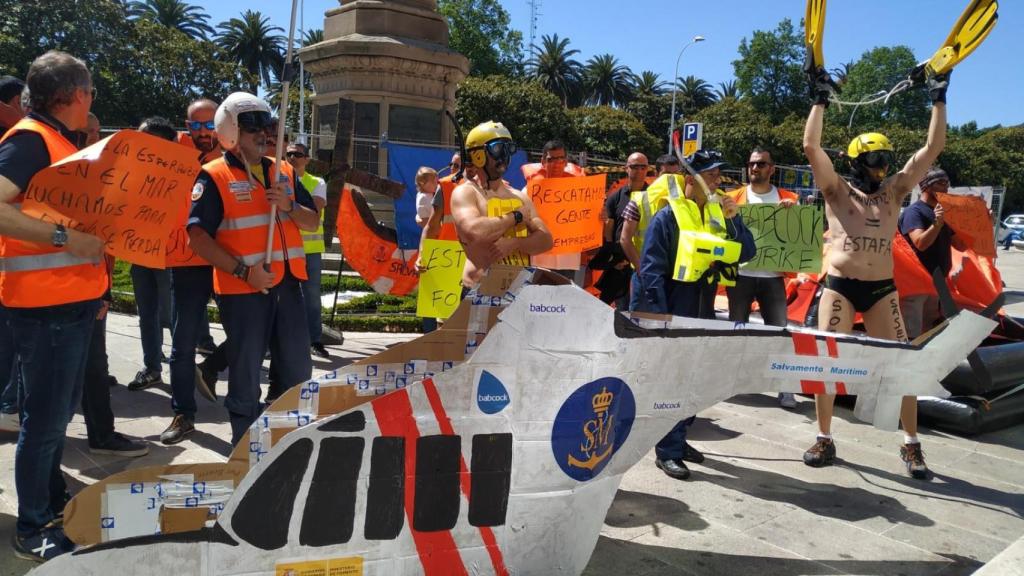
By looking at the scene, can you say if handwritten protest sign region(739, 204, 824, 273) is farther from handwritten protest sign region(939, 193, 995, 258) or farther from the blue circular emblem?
the blue circular emblem

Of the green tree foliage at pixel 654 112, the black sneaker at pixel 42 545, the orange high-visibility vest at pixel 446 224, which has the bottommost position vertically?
the black sneaker at pixel 42 545

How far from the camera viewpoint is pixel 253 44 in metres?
64.5

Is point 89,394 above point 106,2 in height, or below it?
below

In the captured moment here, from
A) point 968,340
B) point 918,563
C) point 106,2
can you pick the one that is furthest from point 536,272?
point 106,2

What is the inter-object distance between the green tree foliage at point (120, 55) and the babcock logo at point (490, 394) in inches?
1572

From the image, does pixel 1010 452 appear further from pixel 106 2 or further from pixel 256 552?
pixel 106 2

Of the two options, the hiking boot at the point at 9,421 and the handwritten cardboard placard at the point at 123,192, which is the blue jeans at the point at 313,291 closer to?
the hiking boot at the point at 9,421

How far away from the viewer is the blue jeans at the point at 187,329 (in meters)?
4.99

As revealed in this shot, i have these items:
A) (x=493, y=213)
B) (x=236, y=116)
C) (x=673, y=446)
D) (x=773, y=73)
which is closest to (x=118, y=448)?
(x=236, y=116)

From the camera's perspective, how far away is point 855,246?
4.89 metres

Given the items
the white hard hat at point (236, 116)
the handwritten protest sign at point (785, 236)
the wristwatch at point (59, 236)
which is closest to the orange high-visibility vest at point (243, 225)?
the white hard hat at point (236, 116)

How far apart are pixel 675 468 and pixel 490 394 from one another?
2.33 metres

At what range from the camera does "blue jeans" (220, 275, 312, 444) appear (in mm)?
3738

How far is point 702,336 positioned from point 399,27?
1218 cm
